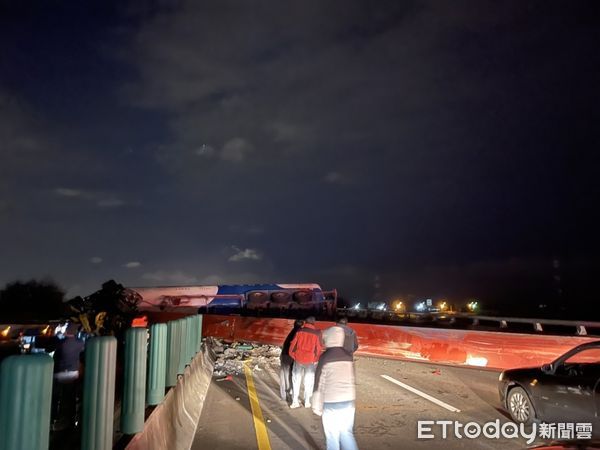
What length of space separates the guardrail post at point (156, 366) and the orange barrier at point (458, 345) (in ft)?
35.0

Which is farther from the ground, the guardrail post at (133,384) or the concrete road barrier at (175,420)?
the guardrail post at (133,384)

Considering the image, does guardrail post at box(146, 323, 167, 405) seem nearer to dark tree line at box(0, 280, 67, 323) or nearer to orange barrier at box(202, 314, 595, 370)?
orange barrier at box(202, 314, 595, 370)

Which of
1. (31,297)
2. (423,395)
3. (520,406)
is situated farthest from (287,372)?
(31,297)

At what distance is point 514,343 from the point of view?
44.1ft

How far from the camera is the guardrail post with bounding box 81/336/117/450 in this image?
3.68 metres

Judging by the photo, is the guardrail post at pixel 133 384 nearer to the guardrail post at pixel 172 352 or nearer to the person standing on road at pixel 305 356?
the guardrail post at pixel 172 352

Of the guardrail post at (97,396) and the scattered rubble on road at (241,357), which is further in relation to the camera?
the scattered rubble on road at (241,357)

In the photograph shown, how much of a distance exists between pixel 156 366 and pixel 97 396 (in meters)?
2.31

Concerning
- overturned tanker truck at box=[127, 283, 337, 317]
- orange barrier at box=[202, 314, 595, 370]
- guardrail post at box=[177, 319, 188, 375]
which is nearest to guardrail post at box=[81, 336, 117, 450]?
guardrail post at box=[177, 319, 188, 375]

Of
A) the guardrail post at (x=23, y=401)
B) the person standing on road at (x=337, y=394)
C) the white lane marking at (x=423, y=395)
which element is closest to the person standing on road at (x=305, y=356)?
the white lane marking at (x=423, y=395)

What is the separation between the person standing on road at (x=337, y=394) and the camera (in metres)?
5.64

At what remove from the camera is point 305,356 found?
9695 millimetres

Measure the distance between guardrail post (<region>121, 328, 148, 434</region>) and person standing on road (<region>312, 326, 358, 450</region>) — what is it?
2.05 metres

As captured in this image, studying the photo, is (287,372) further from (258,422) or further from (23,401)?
(23,401)
